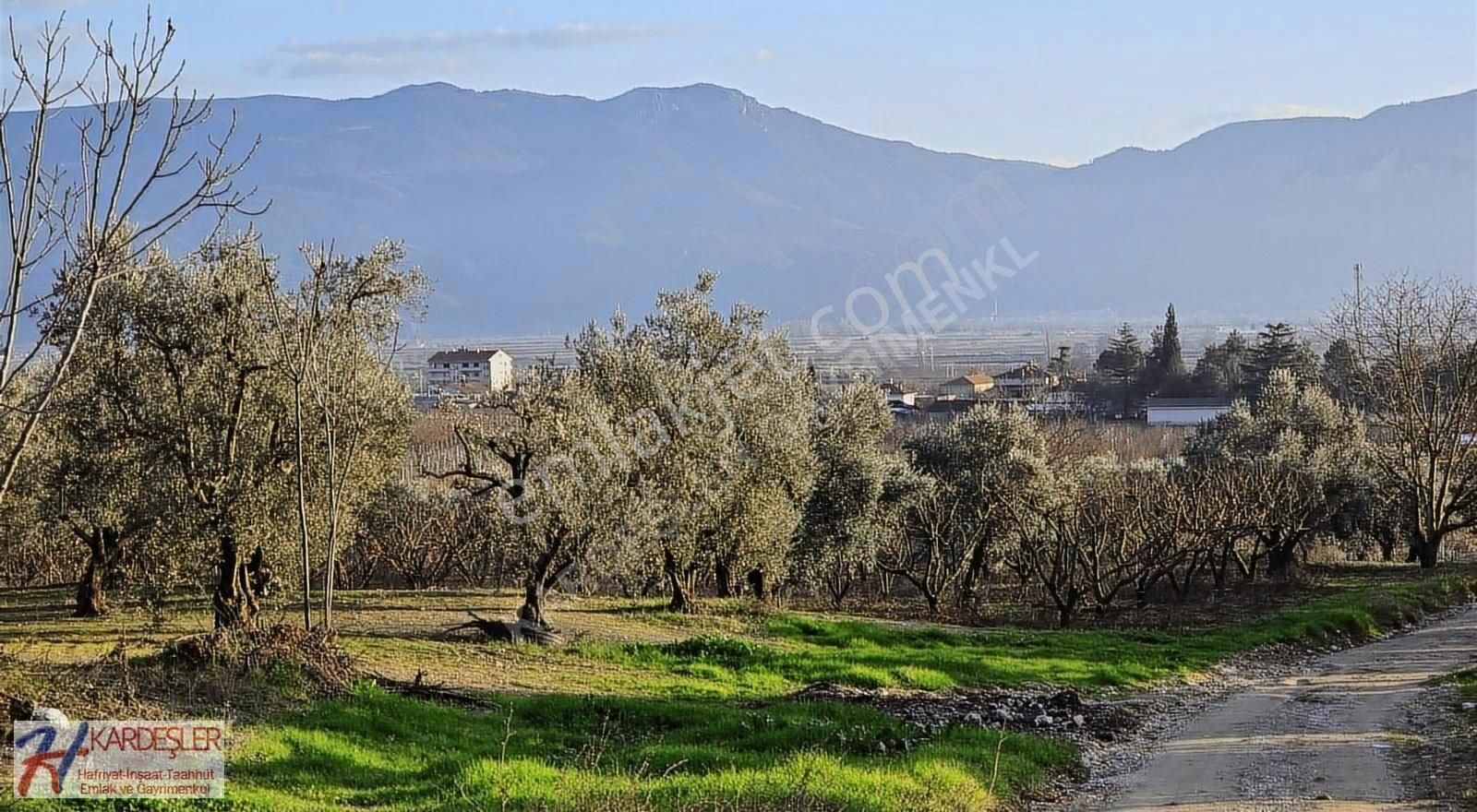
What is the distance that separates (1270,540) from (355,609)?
25.5 meters

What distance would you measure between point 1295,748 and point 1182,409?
7092 cm

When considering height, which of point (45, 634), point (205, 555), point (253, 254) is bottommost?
point (45, 634)

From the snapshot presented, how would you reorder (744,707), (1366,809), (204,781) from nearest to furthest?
1. (204,781)
2. (1366,809)
3. (744,707)

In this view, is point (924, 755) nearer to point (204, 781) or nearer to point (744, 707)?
point (744, 707)

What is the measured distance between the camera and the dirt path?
39.4 feet

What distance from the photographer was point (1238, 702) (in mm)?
18562

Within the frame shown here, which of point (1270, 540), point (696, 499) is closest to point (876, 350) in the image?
point (1270, 540)

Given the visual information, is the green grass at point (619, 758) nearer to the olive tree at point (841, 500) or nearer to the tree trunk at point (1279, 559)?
the olive tree at point (841, 500)

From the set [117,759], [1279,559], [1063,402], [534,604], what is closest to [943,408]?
[1063,402]

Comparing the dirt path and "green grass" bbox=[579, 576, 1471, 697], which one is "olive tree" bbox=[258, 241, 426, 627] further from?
the dirt path

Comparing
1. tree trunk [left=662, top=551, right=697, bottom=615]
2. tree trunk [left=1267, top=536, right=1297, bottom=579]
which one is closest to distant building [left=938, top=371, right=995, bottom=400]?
tree trunk [left=1267, top=536, right=1297, bottom=579]

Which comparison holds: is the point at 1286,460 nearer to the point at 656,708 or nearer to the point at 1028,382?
the point at 656,708

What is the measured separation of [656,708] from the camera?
603 inches

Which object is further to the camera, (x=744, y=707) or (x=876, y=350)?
(x=876, y=350)
